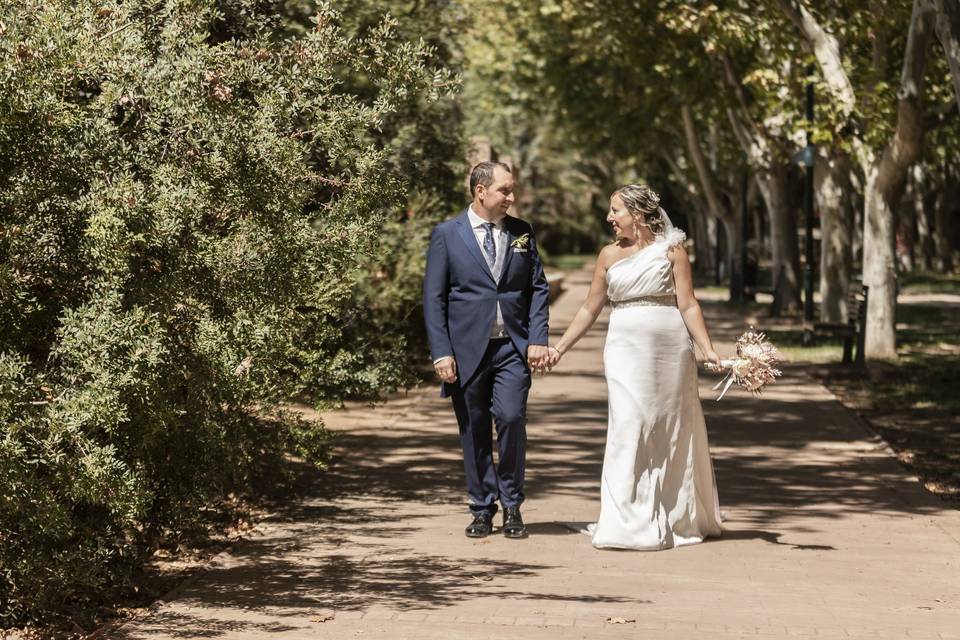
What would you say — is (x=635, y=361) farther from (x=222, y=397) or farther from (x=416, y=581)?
(x=222, y=397)

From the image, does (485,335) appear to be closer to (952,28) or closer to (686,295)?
(686,295)

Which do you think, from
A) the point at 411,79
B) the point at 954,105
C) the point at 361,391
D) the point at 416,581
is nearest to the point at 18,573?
the point at 416,581

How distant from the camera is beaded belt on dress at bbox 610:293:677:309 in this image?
29.0 ft

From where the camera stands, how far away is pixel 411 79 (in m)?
8.12

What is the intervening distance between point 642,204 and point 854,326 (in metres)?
12.2

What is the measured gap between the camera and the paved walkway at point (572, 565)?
22.2 feet

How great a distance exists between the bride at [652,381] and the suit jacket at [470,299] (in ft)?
0.91

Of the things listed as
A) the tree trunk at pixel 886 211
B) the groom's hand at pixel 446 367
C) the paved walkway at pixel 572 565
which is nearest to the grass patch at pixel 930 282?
the tree trunk at pixel 886 211

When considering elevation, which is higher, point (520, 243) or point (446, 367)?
point (520, 243)

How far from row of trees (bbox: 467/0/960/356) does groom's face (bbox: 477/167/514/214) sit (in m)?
6.77

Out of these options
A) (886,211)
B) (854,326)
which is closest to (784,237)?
(886,211)

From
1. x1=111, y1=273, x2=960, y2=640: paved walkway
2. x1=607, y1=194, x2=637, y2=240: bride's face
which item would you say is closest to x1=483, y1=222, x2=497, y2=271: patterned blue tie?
x1=607, y1=194, x2=637, y2=240: bride's face

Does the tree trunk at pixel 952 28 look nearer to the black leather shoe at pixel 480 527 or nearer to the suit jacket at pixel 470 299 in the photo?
the suit jacket at pixel 470 299

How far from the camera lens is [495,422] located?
347 inches
